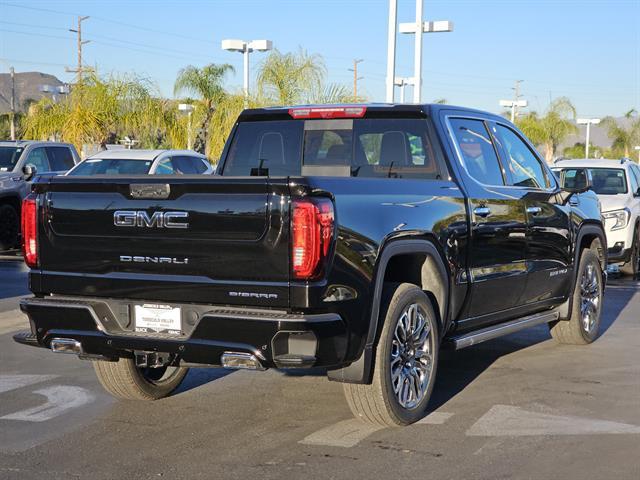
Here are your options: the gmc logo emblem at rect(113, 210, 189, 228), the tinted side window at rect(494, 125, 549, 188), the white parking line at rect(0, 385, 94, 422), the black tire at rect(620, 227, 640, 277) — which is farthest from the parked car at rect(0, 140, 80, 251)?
the gmc logo emblem at rect(113, 210, 189, 228)

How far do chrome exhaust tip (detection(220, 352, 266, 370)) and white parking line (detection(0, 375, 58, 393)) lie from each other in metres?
2.47

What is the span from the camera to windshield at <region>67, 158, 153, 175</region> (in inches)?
702

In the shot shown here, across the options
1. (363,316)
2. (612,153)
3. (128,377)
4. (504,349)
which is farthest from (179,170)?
(612,153)

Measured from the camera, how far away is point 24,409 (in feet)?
21.2

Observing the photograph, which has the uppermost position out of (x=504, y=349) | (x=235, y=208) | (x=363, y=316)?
(x=235, y=208)

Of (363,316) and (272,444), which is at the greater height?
(363,316)

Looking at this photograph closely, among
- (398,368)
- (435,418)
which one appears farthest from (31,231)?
(435,418)

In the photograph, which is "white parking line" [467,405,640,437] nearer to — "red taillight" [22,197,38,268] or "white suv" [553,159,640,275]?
"red taillight" [22,197,38,268]

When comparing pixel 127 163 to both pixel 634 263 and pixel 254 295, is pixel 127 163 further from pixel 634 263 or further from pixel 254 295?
pixel 254 295

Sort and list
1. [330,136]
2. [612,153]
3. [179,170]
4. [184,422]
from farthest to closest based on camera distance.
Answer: [612,153], [179,170], [330,136], [184,422]

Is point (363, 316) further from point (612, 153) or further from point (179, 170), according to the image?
Answer: point (612, 153)

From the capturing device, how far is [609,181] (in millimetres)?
15461

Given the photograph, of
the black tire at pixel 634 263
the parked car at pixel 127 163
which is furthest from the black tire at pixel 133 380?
the parked car at pixel 127 163

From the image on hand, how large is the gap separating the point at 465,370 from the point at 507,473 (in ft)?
8.73
